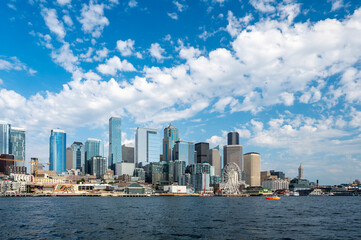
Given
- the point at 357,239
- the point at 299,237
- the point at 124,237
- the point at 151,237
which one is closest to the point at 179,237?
the point at 151,237

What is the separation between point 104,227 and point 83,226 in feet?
17.7

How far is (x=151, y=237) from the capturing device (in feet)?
208

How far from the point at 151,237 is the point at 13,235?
85.5ft

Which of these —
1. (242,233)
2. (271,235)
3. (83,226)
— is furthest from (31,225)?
(271,235)

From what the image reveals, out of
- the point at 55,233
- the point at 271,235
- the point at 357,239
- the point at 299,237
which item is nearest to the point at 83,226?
the point at 55,233

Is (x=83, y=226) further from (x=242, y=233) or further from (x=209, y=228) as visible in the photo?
(x=242, y=233)

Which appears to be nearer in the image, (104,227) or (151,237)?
(151,237)

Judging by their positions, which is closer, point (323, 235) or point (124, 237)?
point (124, 237)

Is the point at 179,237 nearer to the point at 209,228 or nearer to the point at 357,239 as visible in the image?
the point at 209,228

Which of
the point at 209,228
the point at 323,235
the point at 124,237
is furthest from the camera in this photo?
the point at 209,228

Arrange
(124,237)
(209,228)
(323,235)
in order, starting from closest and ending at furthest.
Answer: (124,237) < (323,235) < (209,228)

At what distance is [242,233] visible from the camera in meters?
67.6

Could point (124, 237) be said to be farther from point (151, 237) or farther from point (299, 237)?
point (299, 237)

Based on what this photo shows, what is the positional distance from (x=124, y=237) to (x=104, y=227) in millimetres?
14655
